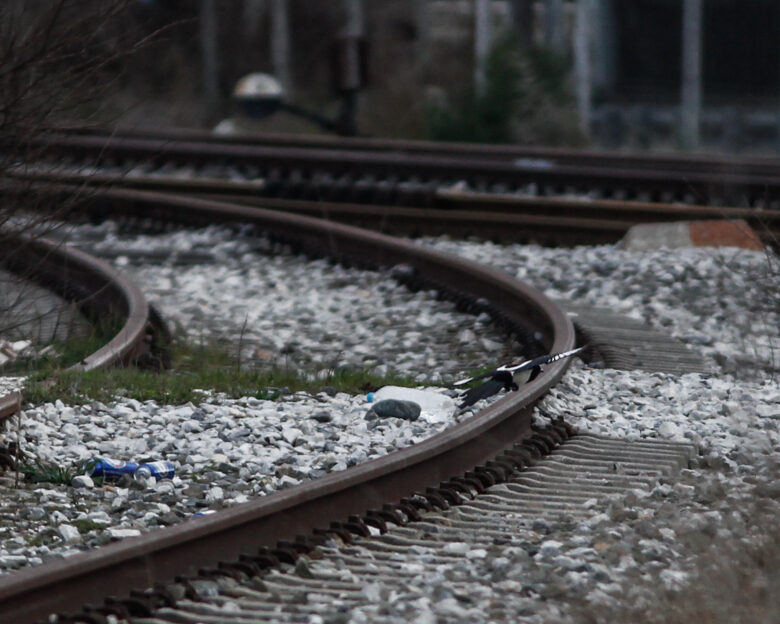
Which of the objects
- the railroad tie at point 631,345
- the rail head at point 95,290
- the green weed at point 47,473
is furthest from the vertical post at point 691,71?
the green weed at point 47,473

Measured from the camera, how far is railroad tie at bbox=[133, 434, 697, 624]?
Result: 3193 mm

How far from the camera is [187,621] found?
10.1ft

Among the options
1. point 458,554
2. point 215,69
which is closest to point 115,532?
point 458,554

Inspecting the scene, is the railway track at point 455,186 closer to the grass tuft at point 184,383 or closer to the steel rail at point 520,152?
the steel rail at point 520,152

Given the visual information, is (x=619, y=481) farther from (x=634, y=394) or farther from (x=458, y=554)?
(x=634, y=394)

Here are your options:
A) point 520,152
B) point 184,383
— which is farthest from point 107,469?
point 520,152

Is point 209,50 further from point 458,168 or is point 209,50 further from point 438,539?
point 438,539

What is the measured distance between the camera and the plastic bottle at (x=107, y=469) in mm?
4387

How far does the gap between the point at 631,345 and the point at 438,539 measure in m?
3.07

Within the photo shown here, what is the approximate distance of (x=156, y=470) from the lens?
436 centimetres

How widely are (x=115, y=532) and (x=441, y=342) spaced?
3.46 metres

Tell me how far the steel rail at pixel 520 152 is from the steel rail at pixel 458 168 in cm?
10

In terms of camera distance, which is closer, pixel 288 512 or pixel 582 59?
pixel 288 512

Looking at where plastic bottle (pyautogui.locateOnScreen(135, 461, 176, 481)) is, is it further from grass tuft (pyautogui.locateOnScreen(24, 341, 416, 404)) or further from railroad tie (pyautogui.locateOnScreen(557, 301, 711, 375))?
railroad tie (pyautogui.locateOnScreen(557, 301, 711, 375))
